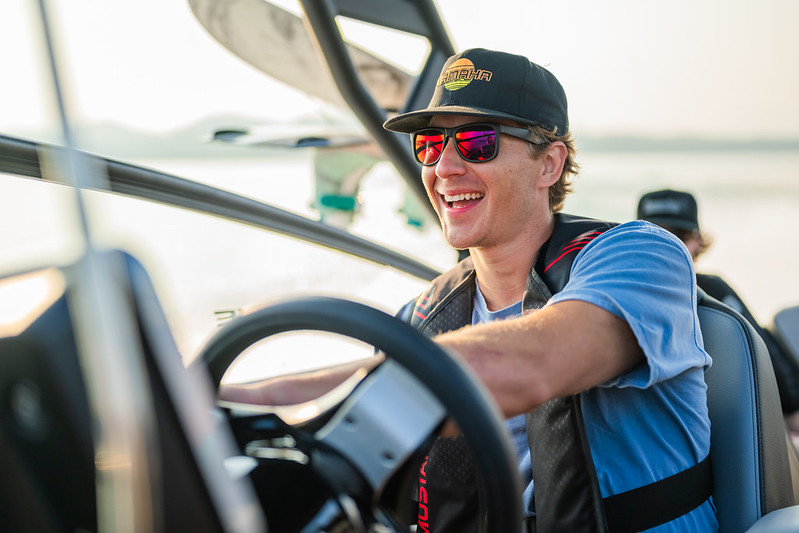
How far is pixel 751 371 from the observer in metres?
1.20

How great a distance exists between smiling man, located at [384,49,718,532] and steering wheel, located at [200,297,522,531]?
18cm

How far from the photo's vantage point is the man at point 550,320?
2.96 ft

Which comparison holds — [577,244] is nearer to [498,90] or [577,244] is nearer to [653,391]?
[653,391]

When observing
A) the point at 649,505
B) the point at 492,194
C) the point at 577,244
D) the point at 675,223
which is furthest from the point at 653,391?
the point at 675,223

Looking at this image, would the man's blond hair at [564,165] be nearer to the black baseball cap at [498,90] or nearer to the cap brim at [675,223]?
the black baseball cap at [498,90]

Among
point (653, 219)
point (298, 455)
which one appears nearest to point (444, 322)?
point (298, 455)

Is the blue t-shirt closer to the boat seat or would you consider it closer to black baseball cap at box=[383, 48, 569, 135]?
the boat seat

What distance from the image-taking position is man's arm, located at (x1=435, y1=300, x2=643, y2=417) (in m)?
0.78

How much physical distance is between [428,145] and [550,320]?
2.43ft

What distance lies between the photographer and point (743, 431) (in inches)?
→ 45.8

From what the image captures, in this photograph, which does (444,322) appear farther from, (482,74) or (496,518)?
(496,518)

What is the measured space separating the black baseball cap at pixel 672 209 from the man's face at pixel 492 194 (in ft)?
3.30

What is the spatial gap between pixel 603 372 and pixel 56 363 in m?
0.72

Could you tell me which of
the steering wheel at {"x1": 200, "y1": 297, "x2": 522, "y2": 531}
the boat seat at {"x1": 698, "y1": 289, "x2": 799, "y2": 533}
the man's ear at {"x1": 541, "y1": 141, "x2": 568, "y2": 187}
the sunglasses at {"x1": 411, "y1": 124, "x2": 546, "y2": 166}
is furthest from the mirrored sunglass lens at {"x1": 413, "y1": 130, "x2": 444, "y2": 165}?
the steering wheel at {"x1": 200, "y1": 297, "x2": 522, "y2": 531}
